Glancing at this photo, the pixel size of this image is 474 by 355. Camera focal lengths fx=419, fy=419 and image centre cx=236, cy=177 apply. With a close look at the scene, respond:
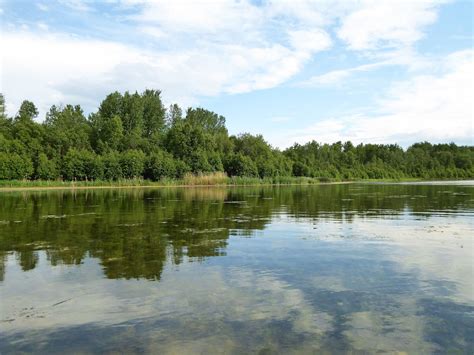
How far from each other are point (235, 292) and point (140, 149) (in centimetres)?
8306

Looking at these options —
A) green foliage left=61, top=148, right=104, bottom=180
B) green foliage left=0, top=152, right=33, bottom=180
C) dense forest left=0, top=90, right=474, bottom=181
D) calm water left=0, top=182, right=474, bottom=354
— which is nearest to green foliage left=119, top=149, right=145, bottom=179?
dense forest left=0, top=90, right=474, bottom=181

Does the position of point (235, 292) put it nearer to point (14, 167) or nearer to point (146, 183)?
point (14, 167)

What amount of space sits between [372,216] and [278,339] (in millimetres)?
17902

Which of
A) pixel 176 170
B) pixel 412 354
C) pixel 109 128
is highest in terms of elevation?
pixel 109 128

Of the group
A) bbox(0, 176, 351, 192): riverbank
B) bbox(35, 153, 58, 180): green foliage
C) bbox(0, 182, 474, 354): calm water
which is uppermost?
bbox(35, 153, 58, 180): green foliage

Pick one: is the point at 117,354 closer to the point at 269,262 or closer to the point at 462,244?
the point at 269,262

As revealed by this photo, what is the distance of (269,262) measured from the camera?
36.7ft

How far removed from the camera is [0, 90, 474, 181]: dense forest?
70062 millimetres

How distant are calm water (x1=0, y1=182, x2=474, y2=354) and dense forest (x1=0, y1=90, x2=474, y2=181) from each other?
185ft

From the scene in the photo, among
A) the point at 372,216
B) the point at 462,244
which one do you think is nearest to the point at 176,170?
the point at 372,216

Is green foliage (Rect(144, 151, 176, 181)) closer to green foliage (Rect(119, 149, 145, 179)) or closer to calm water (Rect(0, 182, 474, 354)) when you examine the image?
green foliage (Rect(119, 149, 145, 179))

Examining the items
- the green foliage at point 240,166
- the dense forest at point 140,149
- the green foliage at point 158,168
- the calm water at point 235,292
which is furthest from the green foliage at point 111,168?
the calm water at point 235,292

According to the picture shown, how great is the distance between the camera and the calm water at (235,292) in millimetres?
6102

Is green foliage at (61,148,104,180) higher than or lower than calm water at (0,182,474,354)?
higher
